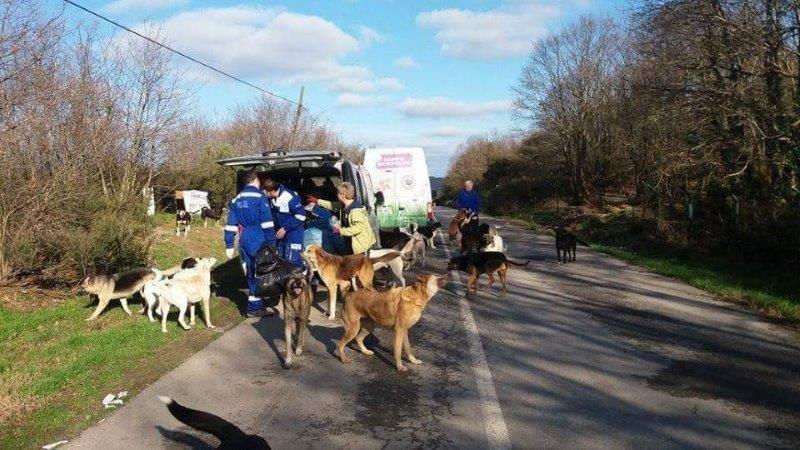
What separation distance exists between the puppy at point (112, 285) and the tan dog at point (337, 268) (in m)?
2.58

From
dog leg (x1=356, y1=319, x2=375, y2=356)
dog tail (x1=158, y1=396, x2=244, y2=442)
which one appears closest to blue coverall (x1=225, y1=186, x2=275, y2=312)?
dog leg (x1=356, y1=319, x2=375, y2=356)

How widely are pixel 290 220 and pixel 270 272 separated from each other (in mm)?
1777

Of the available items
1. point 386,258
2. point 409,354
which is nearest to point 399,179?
point 386,258

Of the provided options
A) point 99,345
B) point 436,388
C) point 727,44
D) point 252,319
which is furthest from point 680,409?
point 727,44

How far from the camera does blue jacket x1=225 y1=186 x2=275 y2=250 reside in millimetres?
8125

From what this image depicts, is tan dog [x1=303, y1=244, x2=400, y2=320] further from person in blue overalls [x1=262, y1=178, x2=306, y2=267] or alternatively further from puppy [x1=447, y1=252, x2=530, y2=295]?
puppy [x1=447, y1=252, x2=530, y2=295]

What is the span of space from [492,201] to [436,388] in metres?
44.3

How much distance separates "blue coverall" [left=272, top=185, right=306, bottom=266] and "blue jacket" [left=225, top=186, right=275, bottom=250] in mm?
517

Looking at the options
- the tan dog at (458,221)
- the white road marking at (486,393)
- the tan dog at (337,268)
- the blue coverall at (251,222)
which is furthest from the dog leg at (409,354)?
the tan dog at (458,221)

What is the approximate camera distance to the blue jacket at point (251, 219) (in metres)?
8.12

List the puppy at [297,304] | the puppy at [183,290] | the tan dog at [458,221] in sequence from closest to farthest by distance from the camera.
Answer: the puppy at [297,304] → the puppy at [183,290] → the tan dog at [458,221]

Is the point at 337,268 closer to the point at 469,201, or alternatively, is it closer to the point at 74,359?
the point at 74,359

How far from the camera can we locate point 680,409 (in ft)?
17.6

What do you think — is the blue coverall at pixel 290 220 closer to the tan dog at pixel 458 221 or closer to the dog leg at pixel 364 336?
the dog leg at pixel 364 336
